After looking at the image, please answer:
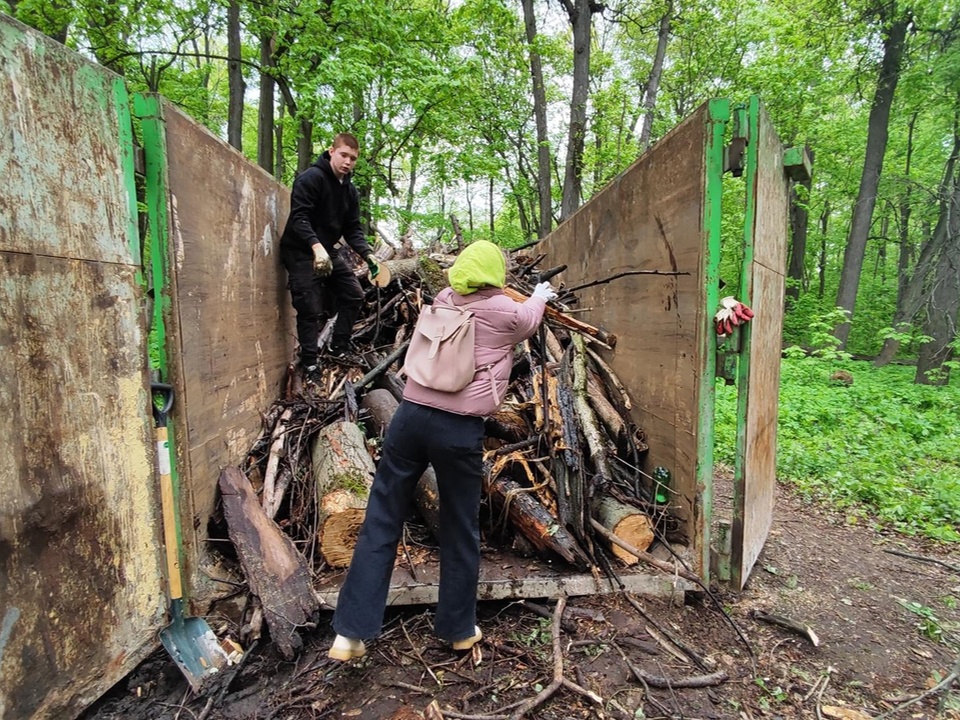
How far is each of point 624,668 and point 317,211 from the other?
399 centimetres

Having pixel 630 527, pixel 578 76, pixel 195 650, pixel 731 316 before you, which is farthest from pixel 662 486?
pixel 578 76

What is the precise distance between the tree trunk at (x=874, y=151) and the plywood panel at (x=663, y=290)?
31.3 ft

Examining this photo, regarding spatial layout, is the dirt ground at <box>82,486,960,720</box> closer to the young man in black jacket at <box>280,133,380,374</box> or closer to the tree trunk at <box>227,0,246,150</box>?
the young man in black jacket at <box>280,133,380,374</box>

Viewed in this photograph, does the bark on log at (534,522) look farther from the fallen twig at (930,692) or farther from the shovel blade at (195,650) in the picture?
the shovel blade at (195,650)

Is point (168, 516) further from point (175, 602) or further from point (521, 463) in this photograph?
point (521, 463)

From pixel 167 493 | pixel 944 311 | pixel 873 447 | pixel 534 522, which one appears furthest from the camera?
pixel 944 311

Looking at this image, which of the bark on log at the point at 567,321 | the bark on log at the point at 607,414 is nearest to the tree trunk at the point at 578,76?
the bark on log at the point at 607,414

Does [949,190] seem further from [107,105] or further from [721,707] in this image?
[107,105]

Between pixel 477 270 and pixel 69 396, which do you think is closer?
pixel 69 396

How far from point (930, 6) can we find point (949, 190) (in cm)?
372

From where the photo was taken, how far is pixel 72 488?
204 cm

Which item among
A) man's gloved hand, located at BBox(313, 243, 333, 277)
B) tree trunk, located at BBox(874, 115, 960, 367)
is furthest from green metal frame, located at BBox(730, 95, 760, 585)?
tree trunk, located at BBox(874, 115, 960, 367)

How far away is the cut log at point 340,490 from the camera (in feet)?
9.65

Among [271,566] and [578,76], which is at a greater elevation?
[578,76]
